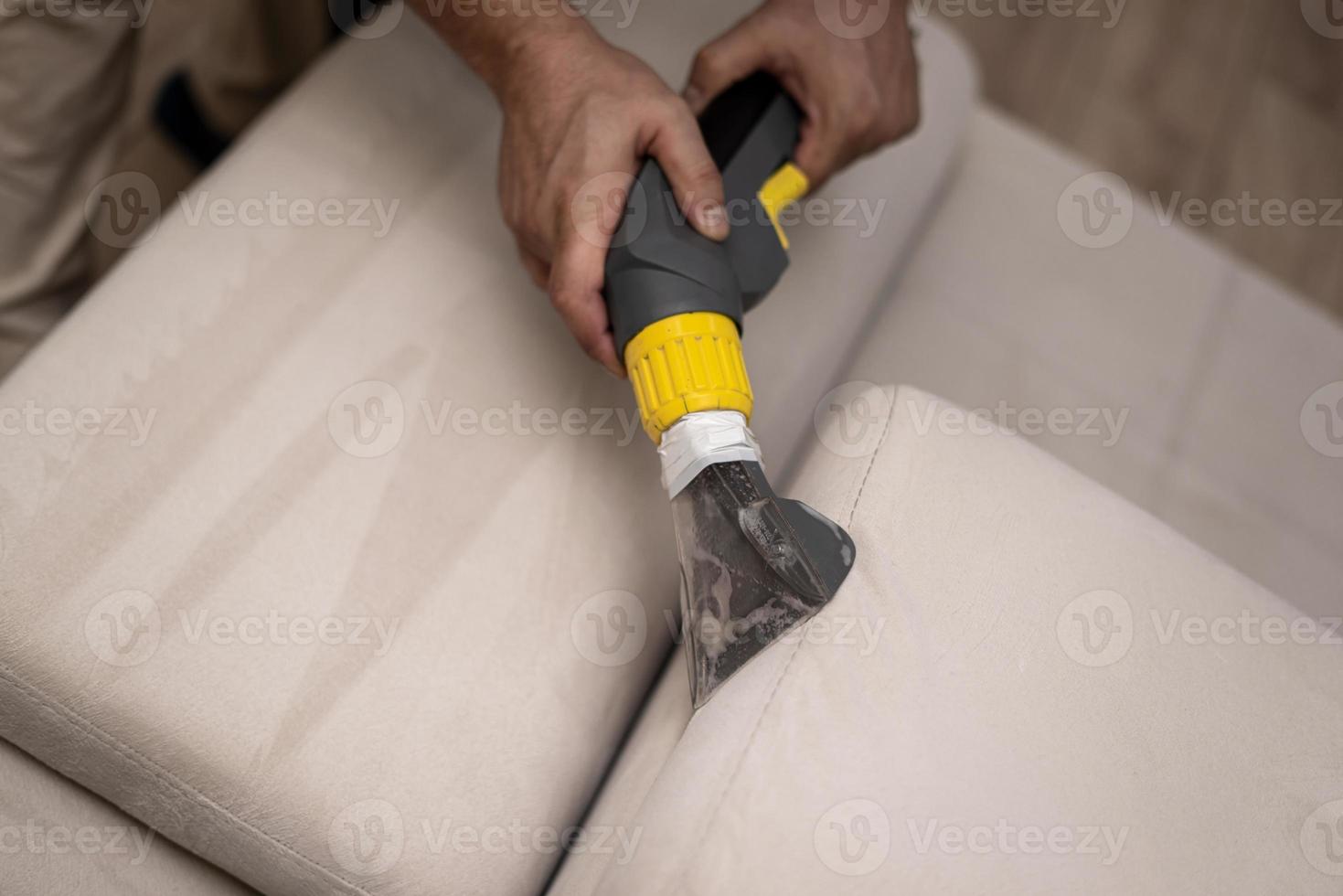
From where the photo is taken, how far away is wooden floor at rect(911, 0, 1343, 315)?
1558 mm

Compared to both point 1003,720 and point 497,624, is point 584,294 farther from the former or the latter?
point 1003,720

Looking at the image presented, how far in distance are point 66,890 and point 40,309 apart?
0.49 meters

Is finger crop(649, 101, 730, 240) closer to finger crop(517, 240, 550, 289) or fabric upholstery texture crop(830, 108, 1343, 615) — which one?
finger crop(517, 240, 550, 289)

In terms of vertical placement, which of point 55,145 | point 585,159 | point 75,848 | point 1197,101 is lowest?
point 75,848

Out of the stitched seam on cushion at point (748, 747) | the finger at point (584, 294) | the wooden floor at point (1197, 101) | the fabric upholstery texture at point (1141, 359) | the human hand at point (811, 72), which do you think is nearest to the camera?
the stitched seam on cushion at point (748, 747)

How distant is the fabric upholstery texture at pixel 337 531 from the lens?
508 millimetres

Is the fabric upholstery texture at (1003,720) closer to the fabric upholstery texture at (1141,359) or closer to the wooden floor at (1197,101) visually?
the fabric upholstery texture at (1141,359)

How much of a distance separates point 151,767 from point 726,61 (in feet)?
1.93

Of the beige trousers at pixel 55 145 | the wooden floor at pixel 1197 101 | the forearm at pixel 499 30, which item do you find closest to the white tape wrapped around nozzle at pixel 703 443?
the forearm at pixel 499 30

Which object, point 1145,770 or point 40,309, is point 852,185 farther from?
point 40,309

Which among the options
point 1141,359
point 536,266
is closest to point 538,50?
point 536,266

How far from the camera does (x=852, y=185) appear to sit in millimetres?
833

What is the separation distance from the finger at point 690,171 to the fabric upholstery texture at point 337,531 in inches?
5.8

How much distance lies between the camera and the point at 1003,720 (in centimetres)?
47
